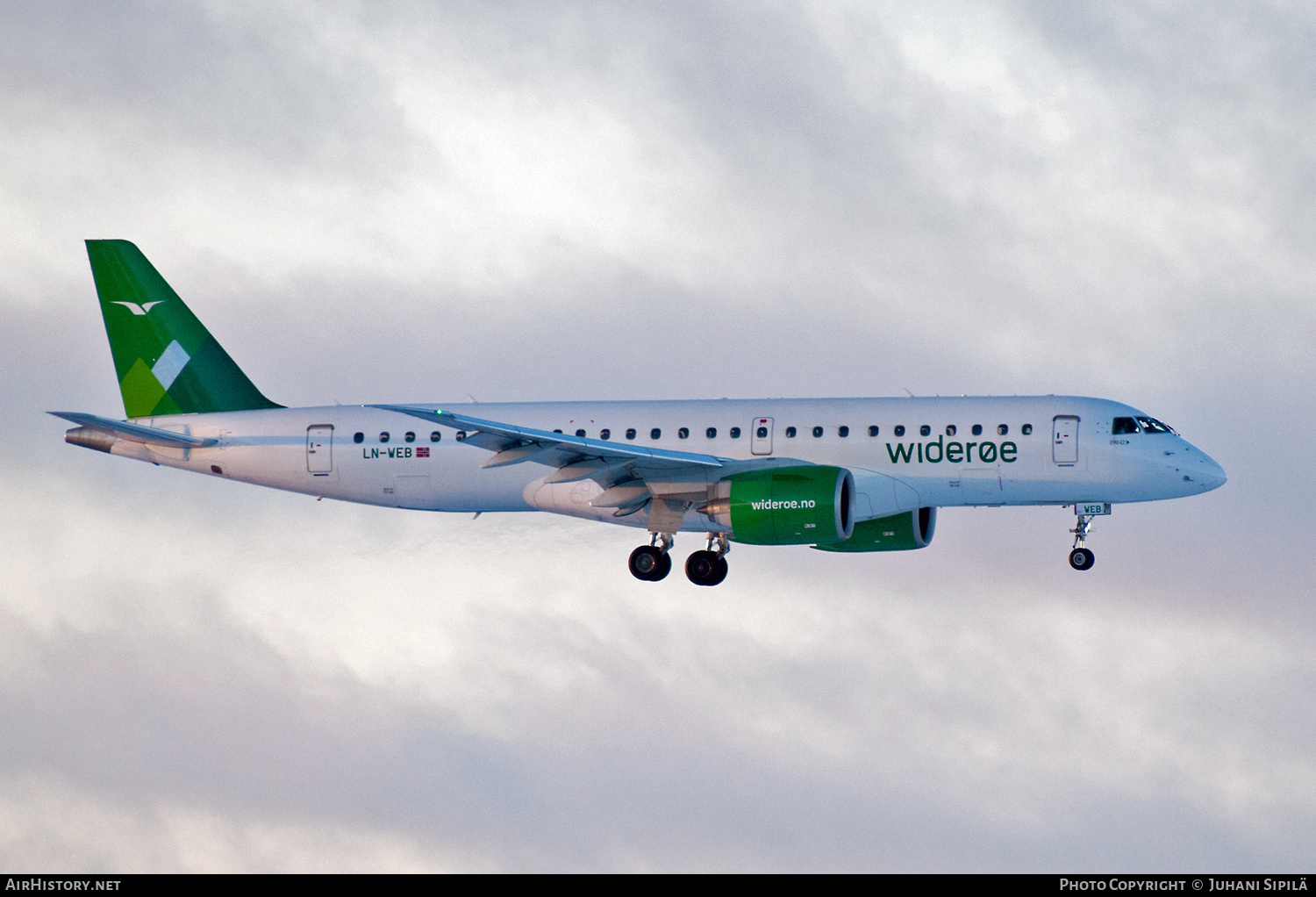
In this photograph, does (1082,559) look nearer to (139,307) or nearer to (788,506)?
(788,506)

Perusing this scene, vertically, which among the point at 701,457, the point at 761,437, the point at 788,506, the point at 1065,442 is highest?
the point at 761,437

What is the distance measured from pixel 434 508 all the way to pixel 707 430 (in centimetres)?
923

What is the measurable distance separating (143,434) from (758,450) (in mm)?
19626

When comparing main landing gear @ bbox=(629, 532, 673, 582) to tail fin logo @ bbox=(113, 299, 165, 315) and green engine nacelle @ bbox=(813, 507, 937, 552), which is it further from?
tail fin logo @ bbox=(113, 299, 165, 315)

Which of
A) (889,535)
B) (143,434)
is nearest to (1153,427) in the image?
(889,535)

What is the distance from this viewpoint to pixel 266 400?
5700cm

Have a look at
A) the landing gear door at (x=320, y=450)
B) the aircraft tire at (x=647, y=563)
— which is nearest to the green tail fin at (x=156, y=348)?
the landing gear door at (x=320, y=450)

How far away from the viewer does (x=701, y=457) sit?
160 ft

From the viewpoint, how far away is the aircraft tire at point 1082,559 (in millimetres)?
49656

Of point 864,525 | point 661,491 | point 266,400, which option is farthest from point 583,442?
point 266,400

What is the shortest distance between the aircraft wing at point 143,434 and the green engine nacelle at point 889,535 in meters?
20.4

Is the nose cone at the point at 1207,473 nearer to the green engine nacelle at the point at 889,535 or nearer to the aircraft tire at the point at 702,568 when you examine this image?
the green engine nacelle at the point at 889,535

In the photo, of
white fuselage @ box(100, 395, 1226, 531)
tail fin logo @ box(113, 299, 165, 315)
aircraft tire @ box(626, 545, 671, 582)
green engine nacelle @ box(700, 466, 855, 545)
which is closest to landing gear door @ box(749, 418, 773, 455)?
white fuselage @ box(100, 395, 1226, 531)

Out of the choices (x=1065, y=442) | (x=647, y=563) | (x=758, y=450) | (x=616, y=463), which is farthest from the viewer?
(x=647, y=563)
